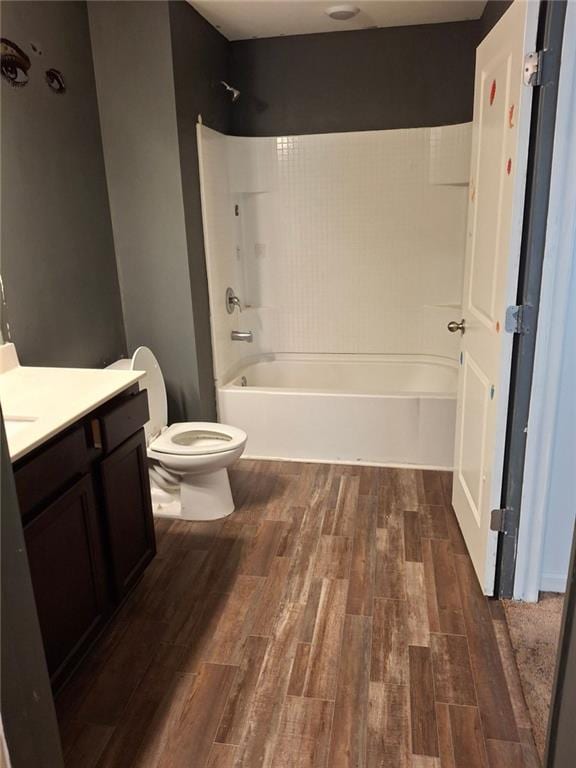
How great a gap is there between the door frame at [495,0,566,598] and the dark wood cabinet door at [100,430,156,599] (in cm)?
133

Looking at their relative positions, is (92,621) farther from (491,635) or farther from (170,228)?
(170,228)

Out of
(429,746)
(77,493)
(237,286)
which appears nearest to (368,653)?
(429,746)

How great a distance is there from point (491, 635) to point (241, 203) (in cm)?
297

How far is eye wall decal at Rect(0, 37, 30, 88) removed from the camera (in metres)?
2.18

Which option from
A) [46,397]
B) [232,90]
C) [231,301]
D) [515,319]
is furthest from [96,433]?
[232,90]

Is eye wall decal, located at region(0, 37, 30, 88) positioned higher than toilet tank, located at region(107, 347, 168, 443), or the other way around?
eye wall decal, located at region(0, 37, 30, 88)

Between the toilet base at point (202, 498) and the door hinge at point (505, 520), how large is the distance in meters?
1.29

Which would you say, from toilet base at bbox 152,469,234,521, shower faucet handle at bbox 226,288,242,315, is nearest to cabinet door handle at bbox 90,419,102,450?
toilet base at bbox 152,469,234,521

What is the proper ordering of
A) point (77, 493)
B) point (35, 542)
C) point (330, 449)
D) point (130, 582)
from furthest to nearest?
point (330, 449) < point (130, 582) < point (77, 493) < point (35, 542)

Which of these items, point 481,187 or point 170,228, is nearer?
point 481,187

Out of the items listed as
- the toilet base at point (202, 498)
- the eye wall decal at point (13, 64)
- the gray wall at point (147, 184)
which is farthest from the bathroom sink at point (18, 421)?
the gray wall at point (147, 184)

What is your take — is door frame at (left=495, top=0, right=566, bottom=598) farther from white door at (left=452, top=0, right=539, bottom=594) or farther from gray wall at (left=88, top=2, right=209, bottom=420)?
gray wall at (left=88, top=2, right=209, bottom=420)

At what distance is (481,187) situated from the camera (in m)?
2.24

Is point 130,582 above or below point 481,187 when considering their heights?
below
